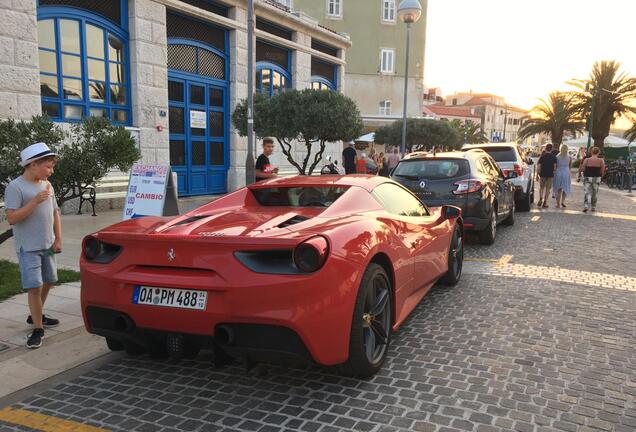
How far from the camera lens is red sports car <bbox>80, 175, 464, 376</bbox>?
293 cm

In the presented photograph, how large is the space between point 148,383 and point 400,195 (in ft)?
8.97

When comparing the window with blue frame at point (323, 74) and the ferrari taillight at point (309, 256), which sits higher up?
the window with blue frame at point (323, 74)

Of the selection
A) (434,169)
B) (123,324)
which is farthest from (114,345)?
(434,169)

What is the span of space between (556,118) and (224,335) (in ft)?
149

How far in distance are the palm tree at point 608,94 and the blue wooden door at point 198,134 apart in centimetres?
2962

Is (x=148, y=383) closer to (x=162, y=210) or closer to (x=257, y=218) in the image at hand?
(x=257, y=218)

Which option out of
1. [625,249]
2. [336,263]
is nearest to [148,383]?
[336,263]

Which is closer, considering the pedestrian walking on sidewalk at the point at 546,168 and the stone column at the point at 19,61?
the stone column at the point at 19,61

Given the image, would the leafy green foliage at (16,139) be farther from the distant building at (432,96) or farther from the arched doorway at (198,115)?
the distant building at (432,96)

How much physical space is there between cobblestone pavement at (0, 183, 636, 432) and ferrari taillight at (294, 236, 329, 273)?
3.01 ft

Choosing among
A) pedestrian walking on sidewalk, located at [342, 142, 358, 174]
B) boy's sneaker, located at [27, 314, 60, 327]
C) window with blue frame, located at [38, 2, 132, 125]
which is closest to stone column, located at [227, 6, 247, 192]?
pedestrian walking on sidewalk, located at [342, 142, 358, 174]

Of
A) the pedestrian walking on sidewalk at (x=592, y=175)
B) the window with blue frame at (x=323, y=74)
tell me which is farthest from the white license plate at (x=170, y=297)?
the window with blue frame at (x=323, y=74)

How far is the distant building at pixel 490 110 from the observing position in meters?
110

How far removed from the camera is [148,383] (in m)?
3.56
